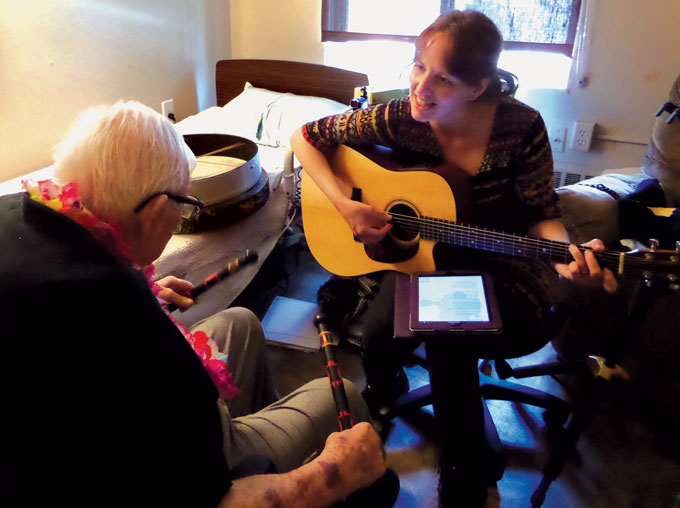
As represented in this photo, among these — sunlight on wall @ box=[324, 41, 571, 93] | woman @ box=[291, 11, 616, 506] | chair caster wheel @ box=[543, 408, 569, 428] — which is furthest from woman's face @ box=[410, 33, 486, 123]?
sunlight on wall @ box=[324, 41, 571, 93]

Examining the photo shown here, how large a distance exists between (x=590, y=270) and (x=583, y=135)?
1630 mm

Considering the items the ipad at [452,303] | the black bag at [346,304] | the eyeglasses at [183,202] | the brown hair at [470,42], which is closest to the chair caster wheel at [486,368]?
the black bag at [346,304]

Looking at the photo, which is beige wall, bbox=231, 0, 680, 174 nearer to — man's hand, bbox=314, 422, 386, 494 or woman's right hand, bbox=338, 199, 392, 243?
woman's right hand, bbox=338, 199, 392, 243

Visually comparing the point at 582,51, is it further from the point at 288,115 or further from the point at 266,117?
the point at 266,117

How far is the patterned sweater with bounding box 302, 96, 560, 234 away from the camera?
1.26 metres

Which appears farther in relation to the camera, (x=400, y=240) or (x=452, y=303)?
(x=400, y=240)

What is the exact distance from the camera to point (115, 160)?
2.41 ft

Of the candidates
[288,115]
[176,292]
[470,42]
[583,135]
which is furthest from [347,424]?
[583,135]

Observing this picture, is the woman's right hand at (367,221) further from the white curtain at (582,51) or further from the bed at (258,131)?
the white curtain at (582,51)

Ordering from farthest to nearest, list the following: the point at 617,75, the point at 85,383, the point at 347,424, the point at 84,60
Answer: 1. the point at 617,75
2. the point at 84,60
3. the point at 347,424
4. the point at 85,383

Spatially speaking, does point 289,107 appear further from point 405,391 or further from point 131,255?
point 131,255

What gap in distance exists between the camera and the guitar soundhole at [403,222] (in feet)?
4.55

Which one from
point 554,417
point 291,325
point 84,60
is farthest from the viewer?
point 84,60

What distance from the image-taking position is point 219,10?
2.85m
